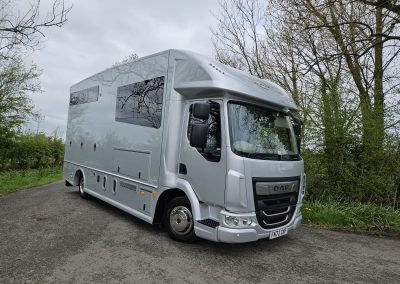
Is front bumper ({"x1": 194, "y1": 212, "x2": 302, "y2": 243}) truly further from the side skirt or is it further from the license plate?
the side skirt

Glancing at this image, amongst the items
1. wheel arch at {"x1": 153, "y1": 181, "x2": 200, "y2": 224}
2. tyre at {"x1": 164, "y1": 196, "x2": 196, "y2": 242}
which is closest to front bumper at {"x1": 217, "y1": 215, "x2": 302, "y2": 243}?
wheel arch at {"x1": 153, "y1": 181, "x2": 200, "y2": 224}

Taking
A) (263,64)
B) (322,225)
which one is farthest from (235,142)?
(263,64)

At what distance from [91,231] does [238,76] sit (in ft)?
12.7

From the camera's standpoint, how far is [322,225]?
7.30 meters

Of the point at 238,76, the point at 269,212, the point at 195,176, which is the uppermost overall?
the point at 238,76

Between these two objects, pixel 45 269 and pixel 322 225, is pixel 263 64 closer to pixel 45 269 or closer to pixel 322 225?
pixel 322 225

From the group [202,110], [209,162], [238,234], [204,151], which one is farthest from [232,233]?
[202,110]

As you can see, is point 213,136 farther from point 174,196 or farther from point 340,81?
point 340,81

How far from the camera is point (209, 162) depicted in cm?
502

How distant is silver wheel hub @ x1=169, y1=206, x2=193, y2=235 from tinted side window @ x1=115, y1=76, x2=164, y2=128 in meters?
1.53

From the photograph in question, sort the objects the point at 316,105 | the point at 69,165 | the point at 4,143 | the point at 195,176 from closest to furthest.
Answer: the point at 195,176 → the point at 316,105 → the point at 69,165 → the point at 4,143

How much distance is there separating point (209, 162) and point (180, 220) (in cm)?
119

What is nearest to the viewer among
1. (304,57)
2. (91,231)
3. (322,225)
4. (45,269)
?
(45,269)

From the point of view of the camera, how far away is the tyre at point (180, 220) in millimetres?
5383
